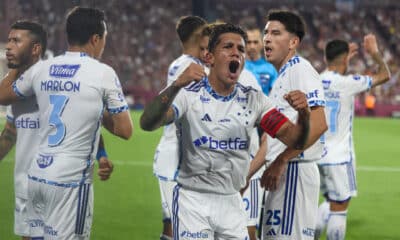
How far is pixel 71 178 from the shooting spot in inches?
190

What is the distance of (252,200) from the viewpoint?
714 centimetres

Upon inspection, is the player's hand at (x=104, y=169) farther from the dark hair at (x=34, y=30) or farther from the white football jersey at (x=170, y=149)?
the white football jersey at (x=170, y=149)

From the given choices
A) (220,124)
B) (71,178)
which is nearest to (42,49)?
(71,178)

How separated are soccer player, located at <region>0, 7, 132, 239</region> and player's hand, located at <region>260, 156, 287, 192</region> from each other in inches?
36.9

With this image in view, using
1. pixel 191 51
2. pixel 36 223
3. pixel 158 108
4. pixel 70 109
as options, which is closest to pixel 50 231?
pixel 36 223

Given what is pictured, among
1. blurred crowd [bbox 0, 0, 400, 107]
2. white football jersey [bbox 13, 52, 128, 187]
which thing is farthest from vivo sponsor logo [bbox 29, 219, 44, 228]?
blurred crowd [bbox 0, 0, 400, 107]

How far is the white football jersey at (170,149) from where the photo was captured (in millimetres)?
7000


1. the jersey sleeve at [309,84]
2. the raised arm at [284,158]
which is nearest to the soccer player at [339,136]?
the jersey sleeve at [309,84]

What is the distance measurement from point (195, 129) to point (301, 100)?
676 millimetres

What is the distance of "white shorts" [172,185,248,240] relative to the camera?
4766mm

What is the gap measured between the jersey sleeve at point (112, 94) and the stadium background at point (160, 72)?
0.97 metres

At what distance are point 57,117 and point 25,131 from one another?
2.20ft

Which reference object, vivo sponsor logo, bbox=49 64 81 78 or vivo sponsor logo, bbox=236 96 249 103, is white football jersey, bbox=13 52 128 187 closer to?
vivo sponsor logo, bbox=49 64 81 78

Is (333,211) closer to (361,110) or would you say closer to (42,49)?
(42,49)
